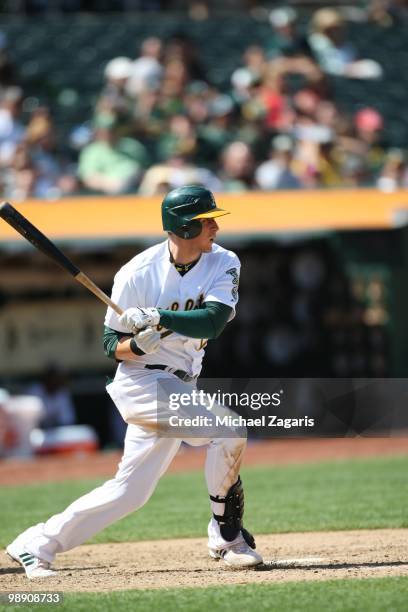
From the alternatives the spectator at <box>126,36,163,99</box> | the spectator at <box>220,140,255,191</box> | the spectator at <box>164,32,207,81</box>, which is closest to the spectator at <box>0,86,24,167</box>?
the spectator at <box>126,36,163,99</box>

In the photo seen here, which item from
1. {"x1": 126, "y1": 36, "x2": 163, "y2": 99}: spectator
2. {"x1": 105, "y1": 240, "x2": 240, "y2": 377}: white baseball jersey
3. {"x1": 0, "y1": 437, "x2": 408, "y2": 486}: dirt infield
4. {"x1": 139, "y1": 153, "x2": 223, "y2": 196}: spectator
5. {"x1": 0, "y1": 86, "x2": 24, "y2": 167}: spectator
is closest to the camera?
{"x1": 105, "y1": 240, "x2": 240, "y2": 377}: white baseball jersey

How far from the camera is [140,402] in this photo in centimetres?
531

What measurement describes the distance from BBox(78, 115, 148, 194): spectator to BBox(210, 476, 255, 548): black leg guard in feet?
21.2

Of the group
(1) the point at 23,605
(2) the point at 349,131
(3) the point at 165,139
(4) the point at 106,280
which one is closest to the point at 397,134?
(2) the point at 349,131

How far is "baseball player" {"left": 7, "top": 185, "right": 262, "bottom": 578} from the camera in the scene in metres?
5.27

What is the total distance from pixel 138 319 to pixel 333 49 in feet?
33.3

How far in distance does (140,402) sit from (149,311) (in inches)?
18.6

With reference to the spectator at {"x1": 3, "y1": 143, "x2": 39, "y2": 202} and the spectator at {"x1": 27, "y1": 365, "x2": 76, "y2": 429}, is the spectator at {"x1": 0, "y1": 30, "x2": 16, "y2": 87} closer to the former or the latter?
the spectator at {"x1": 3, "y1": 143, "x2": 39, "y2": 202}

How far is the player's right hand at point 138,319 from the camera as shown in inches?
198

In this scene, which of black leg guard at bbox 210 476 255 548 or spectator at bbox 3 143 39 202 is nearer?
black leg guard at bbox 210 476 255 548

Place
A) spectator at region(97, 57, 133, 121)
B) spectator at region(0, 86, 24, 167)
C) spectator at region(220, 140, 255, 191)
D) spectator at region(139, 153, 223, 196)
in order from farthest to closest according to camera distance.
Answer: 1. spectator at region(97, 57, 133, 121)
2. spectator at region(0, 86, 24, 167)
3. spectator at region(220, 140, 255, 191)
4. spectator at region(139, 153, 223, 196)

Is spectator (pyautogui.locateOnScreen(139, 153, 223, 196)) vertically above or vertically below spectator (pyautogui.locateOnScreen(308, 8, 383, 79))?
below

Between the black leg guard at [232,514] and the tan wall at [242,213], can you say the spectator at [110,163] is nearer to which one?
the tan wall at [242,213]

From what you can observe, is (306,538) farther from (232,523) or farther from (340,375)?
(340,375)
